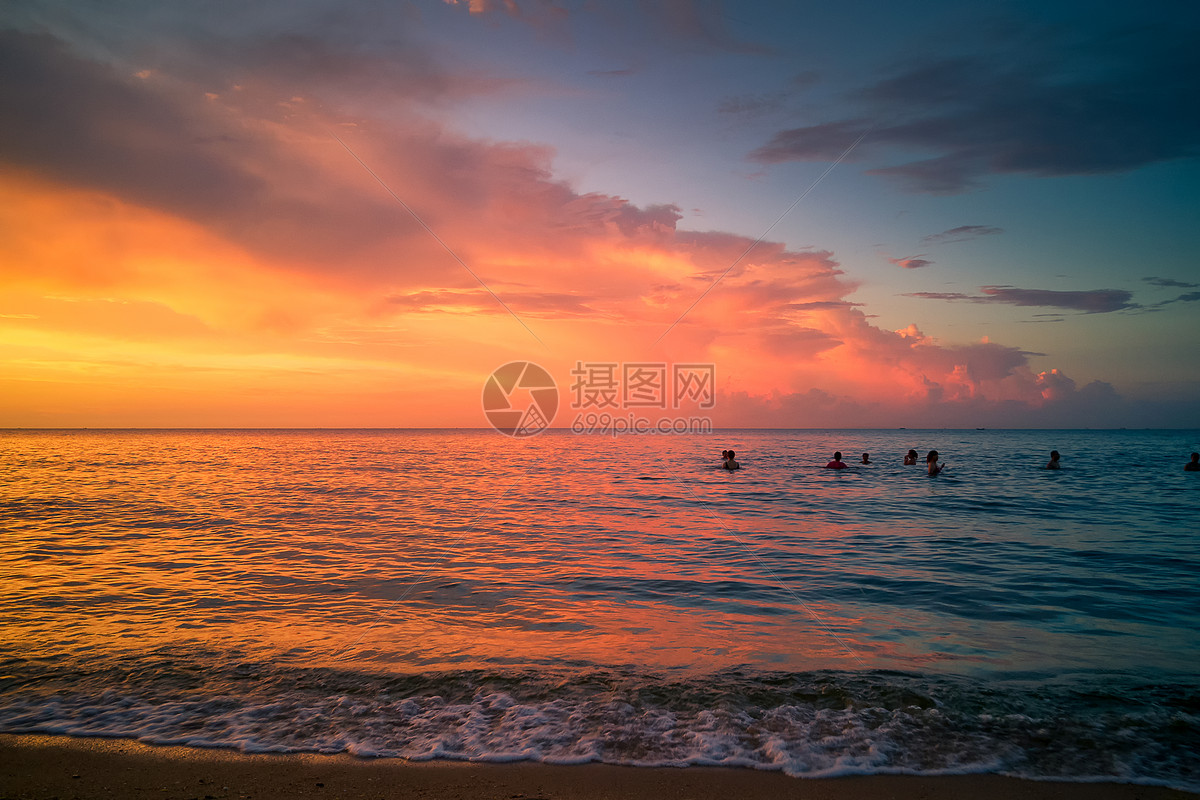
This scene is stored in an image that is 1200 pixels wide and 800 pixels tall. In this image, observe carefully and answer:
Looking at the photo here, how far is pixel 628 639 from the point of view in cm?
819

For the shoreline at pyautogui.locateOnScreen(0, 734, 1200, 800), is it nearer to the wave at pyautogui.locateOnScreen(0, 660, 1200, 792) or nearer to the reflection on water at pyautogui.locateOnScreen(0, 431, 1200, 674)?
the wave at pyautogui.locateOnScreen(0, 660, 1200, 792)

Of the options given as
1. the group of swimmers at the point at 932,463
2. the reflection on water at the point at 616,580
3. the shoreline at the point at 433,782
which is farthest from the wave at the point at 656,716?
the group of swimmers at the point at 932,463

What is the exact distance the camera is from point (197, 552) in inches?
543

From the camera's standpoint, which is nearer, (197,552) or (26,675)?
(26,675)

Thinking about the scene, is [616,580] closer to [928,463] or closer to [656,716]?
[656,716]

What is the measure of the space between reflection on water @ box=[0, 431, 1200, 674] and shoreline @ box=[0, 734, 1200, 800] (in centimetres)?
218

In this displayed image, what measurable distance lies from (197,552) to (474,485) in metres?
17.7

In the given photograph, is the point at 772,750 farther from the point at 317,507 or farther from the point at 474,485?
the point at 474,485

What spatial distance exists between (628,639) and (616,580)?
3407 mm

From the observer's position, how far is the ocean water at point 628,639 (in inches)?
215

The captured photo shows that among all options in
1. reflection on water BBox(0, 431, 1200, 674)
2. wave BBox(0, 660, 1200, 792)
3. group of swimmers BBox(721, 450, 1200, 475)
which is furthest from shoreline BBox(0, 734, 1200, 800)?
group of swimmers BBox(721, 450, 1200, 475)

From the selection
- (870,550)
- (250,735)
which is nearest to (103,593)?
(250,735)

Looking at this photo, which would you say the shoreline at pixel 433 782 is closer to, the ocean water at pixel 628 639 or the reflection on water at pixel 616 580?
the ocean water at pixel 628 639

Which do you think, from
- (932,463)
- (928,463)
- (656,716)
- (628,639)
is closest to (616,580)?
(628,639)
